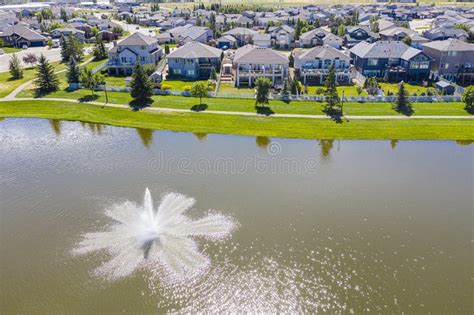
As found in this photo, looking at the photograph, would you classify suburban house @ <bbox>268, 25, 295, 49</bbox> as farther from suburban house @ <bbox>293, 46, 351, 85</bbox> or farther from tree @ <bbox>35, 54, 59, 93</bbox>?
tree @ <bbox>35, 54, 59, 93</bbox>

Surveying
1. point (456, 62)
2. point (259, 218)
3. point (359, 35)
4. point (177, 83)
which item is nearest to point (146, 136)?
point (259, 218)

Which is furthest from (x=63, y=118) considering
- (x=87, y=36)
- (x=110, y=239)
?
(x=87, y=36)

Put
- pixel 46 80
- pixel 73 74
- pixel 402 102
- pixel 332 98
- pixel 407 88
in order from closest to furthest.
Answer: pixel 332 98 → pixel 402 102 → pixel 46 80 → pixel 73 74 → pixel 407 88

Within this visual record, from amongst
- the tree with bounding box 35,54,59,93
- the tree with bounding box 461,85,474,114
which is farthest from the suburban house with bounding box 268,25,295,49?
the tree with bounding box 35,54,59,93

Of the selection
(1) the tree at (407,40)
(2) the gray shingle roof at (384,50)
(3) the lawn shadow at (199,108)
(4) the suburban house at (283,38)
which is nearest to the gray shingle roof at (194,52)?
(3) the lawn shadow at (199,108)

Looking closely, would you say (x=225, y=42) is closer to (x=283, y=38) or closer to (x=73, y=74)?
(x=283, y=38)

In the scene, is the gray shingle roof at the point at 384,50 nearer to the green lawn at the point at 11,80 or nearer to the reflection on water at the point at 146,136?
the reflection on water at the point at 146,136
